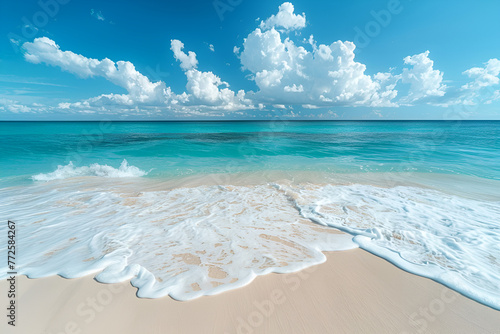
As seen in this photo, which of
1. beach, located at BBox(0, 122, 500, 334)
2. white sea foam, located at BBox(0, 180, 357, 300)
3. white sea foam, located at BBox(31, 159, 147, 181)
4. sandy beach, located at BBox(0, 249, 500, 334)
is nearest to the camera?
sandy beach, located at BBox(0, 249, 500, 334)

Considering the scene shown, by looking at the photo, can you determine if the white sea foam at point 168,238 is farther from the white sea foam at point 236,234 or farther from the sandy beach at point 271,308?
the sandy beach at point 271,308

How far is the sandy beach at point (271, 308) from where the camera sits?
2541 millimetres

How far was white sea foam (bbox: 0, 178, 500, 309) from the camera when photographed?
340 centimetres

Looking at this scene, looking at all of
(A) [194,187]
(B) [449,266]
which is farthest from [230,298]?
(A) [194,187]

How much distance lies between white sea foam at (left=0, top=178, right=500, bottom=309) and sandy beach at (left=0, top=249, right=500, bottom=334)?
195 mm

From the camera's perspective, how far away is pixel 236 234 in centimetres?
466

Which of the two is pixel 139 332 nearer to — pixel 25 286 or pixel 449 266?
pixel 25 286

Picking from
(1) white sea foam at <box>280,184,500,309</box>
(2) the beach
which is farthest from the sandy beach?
(1) white sea foam at <box>280,184,500,309</box>

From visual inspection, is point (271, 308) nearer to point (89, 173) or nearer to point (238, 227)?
point (238, 227)

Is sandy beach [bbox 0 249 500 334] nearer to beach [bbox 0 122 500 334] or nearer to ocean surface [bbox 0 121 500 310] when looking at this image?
beach [bbox 0 122 500 334]

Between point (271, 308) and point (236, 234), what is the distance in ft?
6.61

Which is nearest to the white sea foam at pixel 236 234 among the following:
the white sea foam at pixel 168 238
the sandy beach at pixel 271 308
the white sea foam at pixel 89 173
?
the white sea foam at pixel 168 238

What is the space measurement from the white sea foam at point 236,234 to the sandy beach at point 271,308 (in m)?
0.19

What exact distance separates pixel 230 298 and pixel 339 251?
2.45 m
